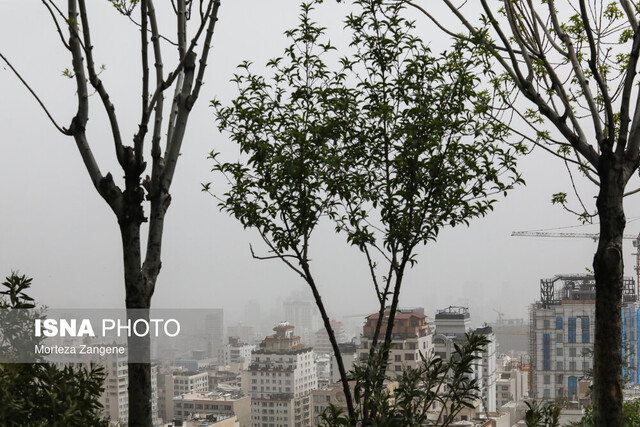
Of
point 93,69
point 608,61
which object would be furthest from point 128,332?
point 608,61

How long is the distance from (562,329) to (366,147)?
3.11 m

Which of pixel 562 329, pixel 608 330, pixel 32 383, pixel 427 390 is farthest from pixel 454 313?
pixel 32 383

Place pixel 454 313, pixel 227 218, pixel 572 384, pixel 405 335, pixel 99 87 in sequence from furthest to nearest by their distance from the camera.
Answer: pixel 572 384 < pixel 454 313 < pixel 405 335 < pixel 227 218 < pixel 99 87

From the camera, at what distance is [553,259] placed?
525 centimetres

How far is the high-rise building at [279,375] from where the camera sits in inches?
201

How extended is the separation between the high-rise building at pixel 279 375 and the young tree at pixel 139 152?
10.4 feet

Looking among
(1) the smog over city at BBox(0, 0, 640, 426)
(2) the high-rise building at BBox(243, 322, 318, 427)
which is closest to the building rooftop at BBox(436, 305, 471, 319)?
(1) the smog over city at BBox(0, 0, 640, 426)

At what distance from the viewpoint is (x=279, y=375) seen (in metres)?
5.38

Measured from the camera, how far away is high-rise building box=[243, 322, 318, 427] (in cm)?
511

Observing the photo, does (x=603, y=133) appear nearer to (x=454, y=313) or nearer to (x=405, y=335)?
(x=405, y=335)

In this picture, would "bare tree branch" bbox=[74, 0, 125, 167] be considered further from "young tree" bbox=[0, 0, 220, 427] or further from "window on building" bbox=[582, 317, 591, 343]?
"window on building" bbox=[582, 317, 591, 343]

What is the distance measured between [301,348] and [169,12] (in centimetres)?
289

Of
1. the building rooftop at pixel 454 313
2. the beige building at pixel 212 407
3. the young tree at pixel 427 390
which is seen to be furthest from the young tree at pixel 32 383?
the beige building at pixel 212 407

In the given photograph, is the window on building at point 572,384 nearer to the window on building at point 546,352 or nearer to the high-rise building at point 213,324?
the window on building at point 546,352
